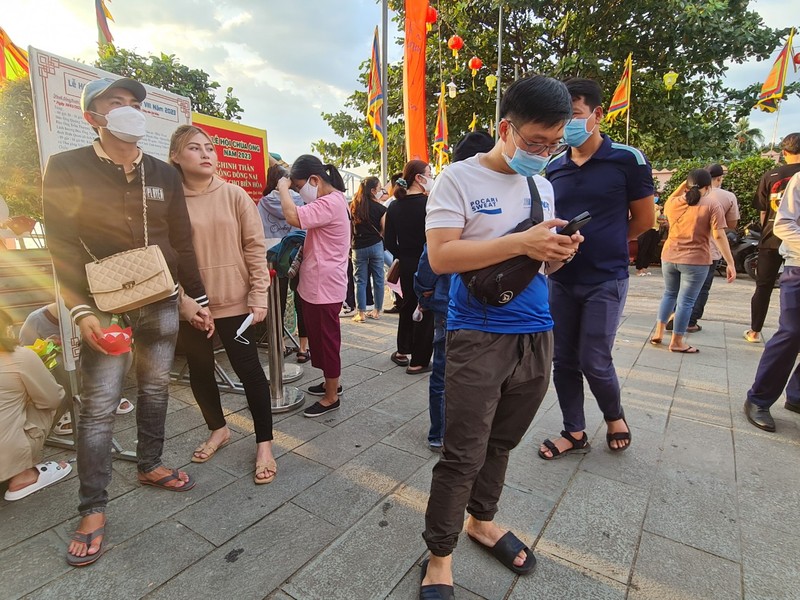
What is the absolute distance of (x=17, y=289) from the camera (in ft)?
13.6

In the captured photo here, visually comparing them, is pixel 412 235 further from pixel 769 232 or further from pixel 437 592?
pixel 769 232

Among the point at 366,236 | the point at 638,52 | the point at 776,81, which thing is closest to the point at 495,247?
the point at 366,236

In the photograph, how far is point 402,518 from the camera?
6.94 feet

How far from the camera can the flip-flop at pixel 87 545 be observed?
6.00 feet

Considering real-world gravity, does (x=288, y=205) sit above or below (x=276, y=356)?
above

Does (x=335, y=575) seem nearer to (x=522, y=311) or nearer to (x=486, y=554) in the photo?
(x=486, y=554)

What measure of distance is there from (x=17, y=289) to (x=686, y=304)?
21.9 ft

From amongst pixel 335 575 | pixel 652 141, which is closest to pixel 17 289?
pixel 335 575

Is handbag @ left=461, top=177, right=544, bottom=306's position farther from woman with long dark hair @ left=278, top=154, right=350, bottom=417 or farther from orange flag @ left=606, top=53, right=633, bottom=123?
orange flag @ left=606, top=53, right=633, bottom=123

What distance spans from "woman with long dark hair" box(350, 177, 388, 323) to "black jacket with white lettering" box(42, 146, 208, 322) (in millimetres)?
3827

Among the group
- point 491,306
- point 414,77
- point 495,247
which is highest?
point 414,77

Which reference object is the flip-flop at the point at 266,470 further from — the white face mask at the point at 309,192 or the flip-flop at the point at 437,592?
the white face mask at the point at 309,192

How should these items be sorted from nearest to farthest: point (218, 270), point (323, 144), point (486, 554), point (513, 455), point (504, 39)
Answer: point (486, 554) → point (218, 270) → point (513, 455) → point (504, 39) → point (323, 144)

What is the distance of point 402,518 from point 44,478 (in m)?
1.96
